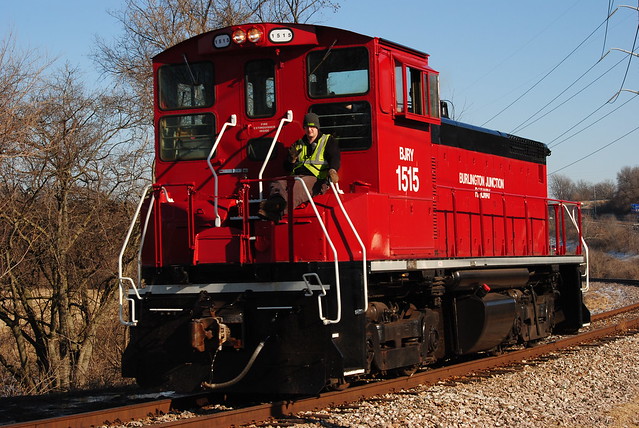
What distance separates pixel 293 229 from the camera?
7070mm

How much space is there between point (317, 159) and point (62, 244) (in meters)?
11.4

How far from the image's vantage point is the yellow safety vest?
7.41m

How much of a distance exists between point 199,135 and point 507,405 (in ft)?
14.0

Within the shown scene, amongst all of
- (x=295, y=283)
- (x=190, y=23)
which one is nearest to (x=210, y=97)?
(x=295, y=283)

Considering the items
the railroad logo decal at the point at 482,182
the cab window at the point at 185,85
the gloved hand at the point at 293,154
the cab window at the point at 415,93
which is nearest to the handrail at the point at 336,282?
the gloved hand at the point at 293,154

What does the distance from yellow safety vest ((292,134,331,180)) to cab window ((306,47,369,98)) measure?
581 millimetres

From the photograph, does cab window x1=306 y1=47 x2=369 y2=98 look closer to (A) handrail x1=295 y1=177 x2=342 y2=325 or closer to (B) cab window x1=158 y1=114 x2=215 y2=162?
(B) cab window x1=158 y1=114 x2=215 y2=162

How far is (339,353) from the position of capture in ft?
22.0

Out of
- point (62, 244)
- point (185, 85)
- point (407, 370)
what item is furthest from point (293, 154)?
point (62, 244)

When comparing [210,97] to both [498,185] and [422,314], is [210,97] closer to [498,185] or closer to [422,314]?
[422,314]

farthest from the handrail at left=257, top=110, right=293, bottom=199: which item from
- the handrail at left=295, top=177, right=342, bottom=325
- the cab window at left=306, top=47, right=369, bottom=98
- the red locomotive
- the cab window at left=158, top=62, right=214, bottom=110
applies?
the cab window at left=158, top=62, right=214, bottom=110

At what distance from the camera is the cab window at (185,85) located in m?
8.22

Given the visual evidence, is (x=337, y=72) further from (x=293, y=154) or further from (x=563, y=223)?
(x=563, y=223)

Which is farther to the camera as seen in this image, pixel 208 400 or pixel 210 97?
pixel 210 97
